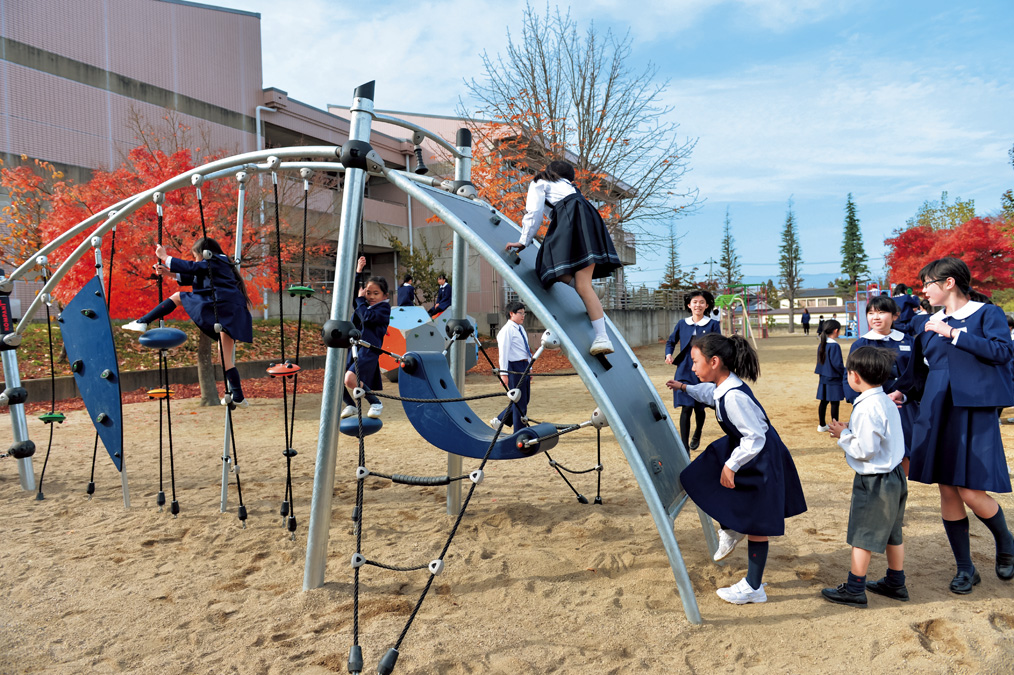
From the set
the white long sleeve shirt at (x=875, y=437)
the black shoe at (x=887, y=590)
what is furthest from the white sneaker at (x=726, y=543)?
the white long sleeve shirt at (x=875, y=437)

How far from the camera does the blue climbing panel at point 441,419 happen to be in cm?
340

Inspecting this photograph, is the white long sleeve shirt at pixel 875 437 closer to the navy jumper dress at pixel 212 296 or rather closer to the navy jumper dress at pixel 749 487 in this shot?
the navy jumper dress at pixel 749 487

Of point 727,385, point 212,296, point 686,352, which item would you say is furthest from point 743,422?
point 212,296

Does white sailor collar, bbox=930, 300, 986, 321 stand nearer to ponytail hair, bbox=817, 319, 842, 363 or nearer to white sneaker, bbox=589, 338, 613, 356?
white sneaker, bbox=589, 338, 613, 356

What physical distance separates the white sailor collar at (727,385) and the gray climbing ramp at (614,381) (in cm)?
43

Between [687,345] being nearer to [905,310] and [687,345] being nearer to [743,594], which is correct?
[905,310]

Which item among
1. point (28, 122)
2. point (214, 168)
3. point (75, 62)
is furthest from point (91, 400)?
point (75, 62)

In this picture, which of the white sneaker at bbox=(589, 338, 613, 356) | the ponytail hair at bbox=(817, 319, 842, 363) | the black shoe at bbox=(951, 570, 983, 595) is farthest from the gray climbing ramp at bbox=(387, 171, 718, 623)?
the ponytail hair at bbox=(817, 319, 842, 363)

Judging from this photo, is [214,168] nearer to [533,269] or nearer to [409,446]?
[533,269]

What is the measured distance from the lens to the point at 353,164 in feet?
10.3

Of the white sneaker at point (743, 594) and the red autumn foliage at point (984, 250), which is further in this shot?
the red autumn foliage at point (984, 250)

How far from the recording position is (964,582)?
2.82 metres

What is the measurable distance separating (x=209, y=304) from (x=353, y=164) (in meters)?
1.60

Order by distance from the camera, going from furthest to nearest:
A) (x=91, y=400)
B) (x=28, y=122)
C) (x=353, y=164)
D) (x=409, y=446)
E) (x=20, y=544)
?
(x=28, y=122) → (x=409, y=446) → (x=91, y=400) → (x=20, y=544) → (x=353, y=164)
